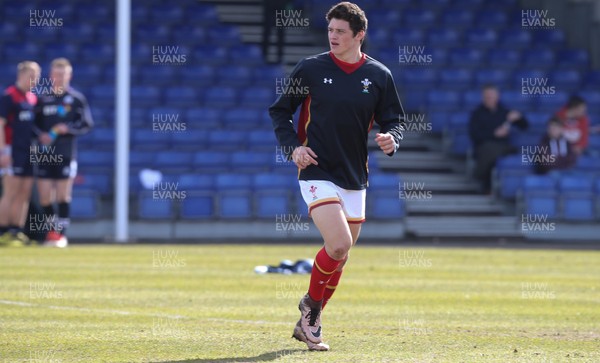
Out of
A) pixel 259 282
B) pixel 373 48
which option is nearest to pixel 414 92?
pixel 373 48

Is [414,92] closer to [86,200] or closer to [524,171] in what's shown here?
[524,171]

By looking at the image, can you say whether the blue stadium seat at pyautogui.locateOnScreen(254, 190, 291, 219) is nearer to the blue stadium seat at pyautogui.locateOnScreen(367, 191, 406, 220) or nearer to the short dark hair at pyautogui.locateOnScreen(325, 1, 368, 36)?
the blue stadium seat at pyautogui.locateOnScreen(367, 191, 406, 220)

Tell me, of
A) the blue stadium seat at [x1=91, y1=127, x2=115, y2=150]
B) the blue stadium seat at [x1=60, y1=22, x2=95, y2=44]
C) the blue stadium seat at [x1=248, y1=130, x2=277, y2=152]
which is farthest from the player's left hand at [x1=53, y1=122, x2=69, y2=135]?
the blue stadium seat at [x1=60, y1=22, x2=95, y2=44]

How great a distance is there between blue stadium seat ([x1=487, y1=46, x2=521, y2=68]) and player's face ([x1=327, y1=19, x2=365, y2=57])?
18939mm

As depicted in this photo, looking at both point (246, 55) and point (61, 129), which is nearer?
point (61, 129)

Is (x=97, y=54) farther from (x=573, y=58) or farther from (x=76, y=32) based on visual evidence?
(x=573, y=58)

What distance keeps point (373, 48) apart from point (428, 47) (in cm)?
141

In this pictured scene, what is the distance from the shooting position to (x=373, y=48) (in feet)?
86.7

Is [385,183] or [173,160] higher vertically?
[173,160]

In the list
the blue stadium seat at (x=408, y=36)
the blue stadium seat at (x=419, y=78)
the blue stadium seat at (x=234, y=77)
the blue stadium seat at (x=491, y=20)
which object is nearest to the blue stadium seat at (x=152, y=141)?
the blue stadium seat at (x=234, y=77)

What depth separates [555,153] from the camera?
22344 mm

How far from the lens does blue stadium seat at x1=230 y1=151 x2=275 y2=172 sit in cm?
2230

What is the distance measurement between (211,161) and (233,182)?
3.02ft

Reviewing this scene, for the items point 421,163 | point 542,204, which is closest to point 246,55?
point 421,163
